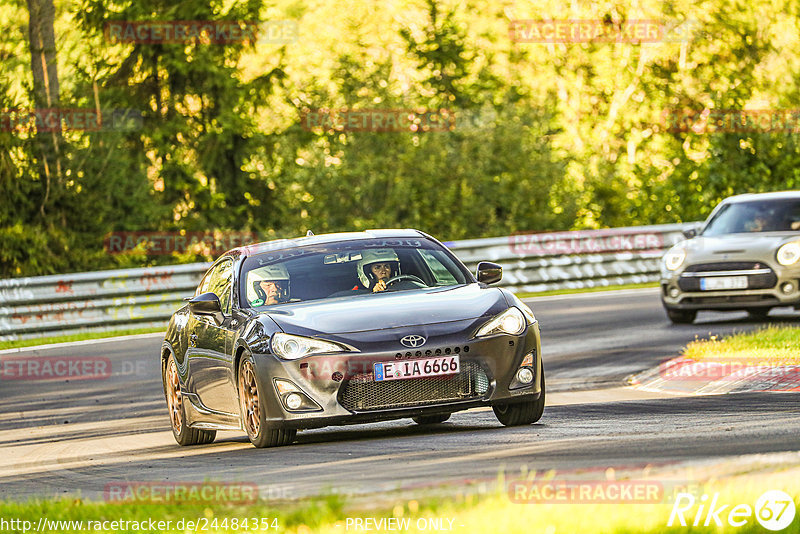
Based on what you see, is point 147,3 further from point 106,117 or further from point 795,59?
point 795,59

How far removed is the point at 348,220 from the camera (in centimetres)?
3481

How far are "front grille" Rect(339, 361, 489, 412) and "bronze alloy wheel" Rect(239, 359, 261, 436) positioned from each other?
710 mm

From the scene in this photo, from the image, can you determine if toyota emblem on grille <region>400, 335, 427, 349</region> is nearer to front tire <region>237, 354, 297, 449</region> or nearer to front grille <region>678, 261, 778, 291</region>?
front tire <region>237, 354, 297, 449</region>

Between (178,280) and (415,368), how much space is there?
1574cm

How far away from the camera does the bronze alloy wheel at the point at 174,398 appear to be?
40.2 ft

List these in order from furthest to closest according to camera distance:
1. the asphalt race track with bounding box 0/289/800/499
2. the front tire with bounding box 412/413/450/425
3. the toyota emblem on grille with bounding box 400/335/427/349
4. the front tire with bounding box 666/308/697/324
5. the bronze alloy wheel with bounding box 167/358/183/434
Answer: the front tire with bounding box 666/308/697/324 < the bronze alloy wheel with bounding box 167/358/183/434 < the front tire with bounding box 412/413/450/425 < the toyota emblem on grille with bounding box 400/335/427/349 < the asphalt race track with bounding box 0/289/800/499

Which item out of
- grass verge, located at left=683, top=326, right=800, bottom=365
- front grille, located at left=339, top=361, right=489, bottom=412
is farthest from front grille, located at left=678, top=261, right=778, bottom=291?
front grille, located at left=339, top=361, right=489, bottom=412

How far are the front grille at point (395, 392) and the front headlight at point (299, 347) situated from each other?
25 cm

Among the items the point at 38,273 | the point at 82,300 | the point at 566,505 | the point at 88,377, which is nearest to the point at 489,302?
the point at 566,505

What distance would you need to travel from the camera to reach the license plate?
9.87 m

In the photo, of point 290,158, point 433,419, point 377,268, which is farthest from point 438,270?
point 290,158

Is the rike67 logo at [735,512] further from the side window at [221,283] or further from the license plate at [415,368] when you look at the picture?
the side window at [221,283]

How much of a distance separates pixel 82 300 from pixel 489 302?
15.1 m

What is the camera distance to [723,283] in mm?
18938
